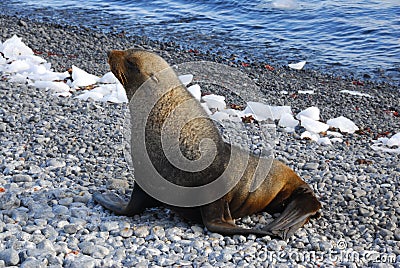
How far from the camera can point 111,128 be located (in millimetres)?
7816

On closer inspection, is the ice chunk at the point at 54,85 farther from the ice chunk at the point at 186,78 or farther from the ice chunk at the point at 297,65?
the ice chunk at the point at 297,65

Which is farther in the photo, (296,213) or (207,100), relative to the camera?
(207,100)

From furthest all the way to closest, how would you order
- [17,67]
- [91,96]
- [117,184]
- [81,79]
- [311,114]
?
1. [17,67]
2. [81,79]
3. [311,114]
4. [91,96]
5. [117,184]

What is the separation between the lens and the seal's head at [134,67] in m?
5.16

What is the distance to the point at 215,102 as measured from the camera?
9.59 meters

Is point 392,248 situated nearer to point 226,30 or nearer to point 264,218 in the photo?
point 264,218

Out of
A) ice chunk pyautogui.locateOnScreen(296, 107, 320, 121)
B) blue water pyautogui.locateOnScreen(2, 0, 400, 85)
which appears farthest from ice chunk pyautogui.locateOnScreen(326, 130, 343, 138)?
blue water pyautogui.locateOnScreen(2, 0, 400, 85)

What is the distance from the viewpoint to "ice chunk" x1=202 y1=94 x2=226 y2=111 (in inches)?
371

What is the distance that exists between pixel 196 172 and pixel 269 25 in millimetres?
14532

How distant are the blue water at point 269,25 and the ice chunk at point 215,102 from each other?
18.0ft

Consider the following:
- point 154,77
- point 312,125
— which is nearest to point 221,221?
point 154,77

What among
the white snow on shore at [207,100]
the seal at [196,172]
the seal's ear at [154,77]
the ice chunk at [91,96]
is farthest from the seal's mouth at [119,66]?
the ice chunk at [91,96]

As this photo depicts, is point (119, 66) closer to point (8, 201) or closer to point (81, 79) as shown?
point (8, 201)

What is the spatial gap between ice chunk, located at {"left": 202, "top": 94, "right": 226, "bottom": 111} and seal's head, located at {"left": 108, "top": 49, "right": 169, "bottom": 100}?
420 centimetres
